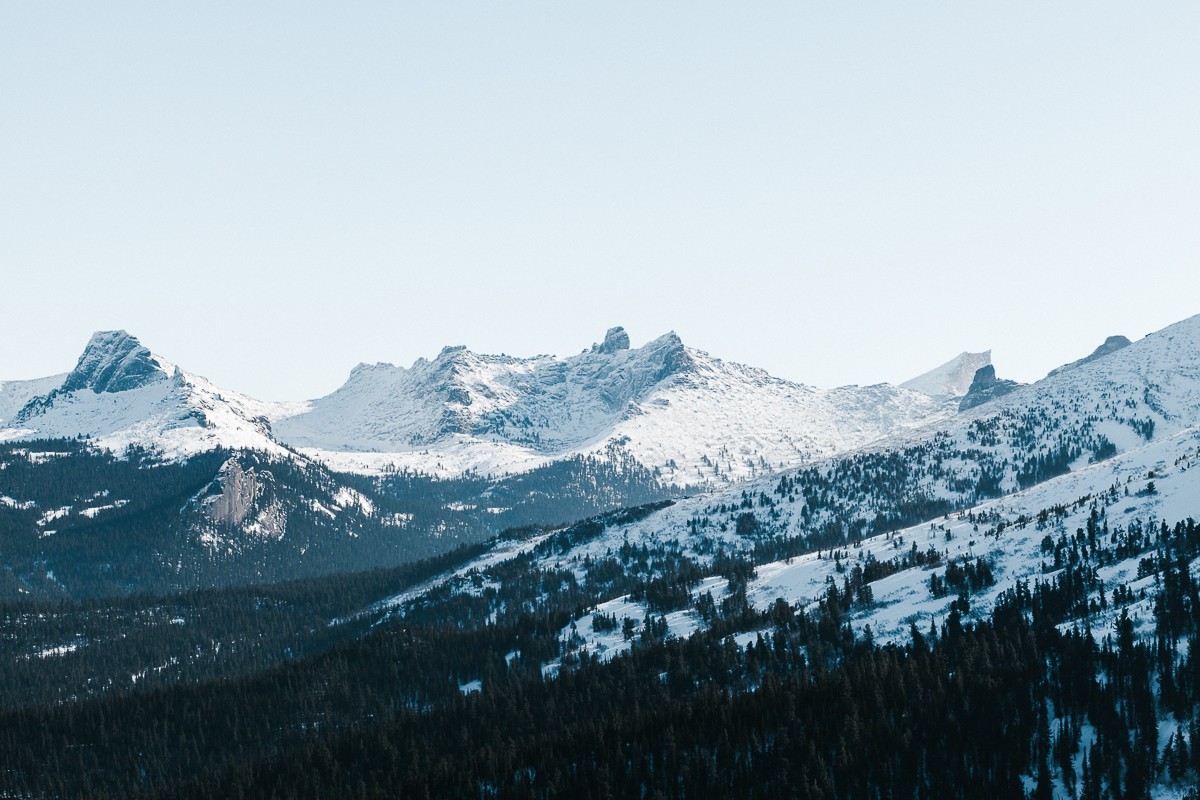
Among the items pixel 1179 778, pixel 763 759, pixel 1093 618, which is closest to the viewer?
pixel 1179 778

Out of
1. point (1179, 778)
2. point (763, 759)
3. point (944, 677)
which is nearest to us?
point (1179, 778)

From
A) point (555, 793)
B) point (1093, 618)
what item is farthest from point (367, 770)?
point (1093, 618)

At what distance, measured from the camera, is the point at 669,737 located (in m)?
164

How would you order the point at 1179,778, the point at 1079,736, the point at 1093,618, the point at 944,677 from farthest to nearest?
1. the point at 1093,618
2. the point at 944,677
3. the point at 1079,736
4. the point at 1179,778

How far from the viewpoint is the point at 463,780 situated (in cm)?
16988

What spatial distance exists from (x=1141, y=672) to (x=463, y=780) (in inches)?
3646

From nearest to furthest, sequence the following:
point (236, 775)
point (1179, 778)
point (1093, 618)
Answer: point (1179, 778) < point (1093, 618) < point (236, 775)

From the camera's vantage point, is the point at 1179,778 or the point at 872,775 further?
the point at 872,775

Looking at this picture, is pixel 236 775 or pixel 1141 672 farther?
pixel 236 775

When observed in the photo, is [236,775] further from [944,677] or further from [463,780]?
[944,677]

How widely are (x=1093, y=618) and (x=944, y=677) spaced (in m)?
31.4

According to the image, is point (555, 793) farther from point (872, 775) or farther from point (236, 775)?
point (236, 775)

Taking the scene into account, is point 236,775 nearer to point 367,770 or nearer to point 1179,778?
point 367,770

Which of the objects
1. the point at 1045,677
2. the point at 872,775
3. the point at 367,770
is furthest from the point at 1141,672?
the point at 367,770
